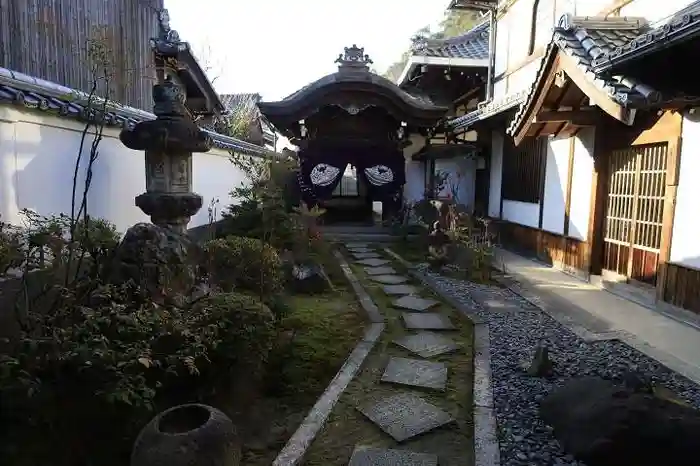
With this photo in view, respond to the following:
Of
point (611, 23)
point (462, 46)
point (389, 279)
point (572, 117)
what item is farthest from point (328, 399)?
point (462, 46)

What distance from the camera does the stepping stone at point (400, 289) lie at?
7551mm

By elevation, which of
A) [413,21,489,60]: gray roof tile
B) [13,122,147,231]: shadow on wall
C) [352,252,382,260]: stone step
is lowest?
[352,252,382,260]: stone step

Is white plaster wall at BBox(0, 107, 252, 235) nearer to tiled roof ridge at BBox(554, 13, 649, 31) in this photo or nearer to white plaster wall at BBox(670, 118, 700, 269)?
tiled roof ridge at BBox(554, 13, 649, 31)

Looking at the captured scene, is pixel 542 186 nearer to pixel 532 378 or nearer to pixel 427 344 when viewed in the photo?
pixel 427 344

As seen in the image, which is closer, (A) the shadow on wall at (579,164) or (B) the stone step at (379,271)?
(A) the shadow on wall at (579,164)

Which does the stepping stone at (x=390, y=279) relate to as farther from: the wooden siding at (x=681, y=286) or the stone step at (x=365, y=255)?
the wooden siding at (x=681, y=286)

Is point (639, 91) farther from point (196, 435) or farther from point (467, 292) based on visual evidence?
point (196, 435)

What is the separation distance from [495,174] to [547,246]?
3.70 metres

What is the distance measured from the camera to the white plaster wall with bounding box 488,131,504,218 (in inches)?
507

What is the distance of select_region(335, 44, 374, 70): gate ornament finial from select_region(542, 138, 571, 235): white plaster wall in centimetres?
572

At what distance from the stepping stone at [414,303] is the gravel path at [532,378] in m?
0.57

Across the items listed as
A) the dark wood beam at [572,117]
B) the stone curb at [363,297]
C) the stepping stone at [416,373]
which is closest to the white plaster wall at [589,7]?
the dark wood beam at [572,117]

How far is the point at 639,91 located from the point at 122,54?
8.55 m

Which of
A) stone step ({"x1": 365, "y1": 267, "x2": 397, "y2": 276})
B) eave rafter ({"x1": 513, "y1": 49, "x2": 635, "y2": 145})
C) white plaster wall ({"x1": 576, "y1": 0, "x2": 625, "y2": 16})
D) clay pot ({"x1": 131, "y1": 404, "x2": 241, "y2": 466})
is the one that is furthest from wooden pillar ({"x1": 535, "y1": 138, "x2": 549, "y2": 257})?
clay pot ({"x1": 131, "y1": 404, "x2": 241, "y2": 466})
